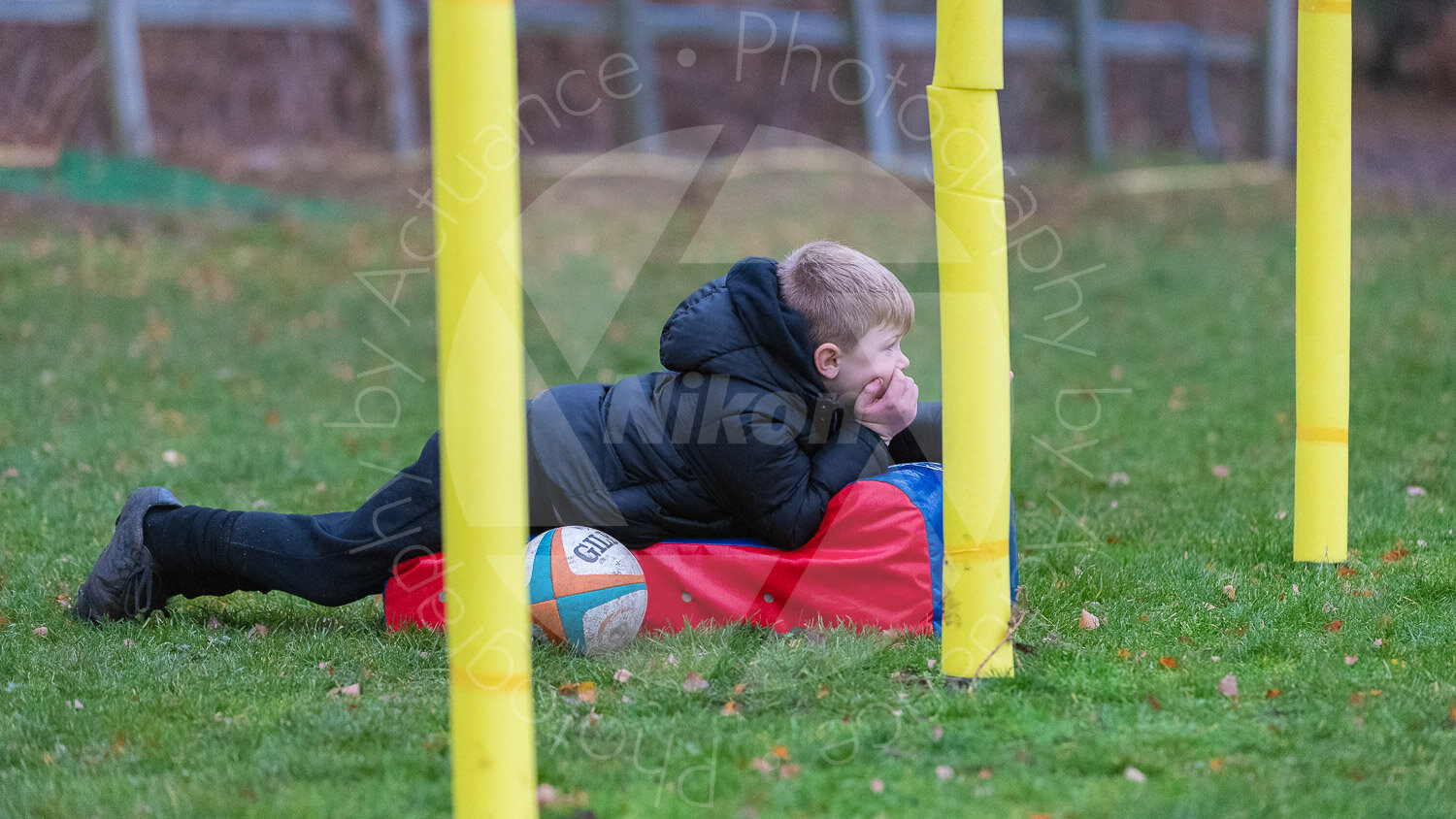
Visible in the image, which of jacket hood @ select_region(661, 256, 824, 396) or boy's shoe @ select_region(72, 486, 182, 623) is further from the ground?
jacket hood @ select_region(661, 256, 824, 396)

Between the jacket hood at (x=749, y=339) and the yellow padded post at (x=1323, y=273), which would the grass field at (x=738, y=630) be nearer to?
the yellow padded post at (x=1323, y=273)

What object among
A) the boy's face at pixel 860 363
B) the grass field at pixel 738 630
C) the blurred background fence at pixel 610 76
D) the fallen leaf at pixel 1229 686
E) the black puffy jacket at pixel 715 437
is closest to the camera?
the grass field at pixel 738 630

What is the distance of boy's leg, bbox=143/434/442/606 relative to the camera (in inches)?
149

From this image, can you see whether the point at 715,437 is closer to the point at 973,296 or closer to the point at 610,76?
the point at 973,296

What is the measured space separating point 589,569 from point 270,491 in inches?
100.0

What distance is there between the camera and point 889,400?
12.5ft

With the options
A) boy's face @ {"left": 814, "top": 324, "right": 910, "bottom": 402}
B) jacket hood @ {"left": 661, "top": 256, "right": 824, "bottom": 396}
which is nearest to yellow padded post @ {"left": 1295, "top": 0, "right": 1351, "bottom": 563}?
boy's face @ {"left": 814, "top": 324, "right": 910, "bottom": 402}

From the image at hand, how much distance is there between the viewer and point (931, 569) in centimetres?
370

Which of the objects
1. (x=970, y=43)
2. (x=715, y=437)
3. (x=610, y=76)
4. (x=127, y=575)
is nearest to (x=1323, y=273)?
(x=970, y=43)

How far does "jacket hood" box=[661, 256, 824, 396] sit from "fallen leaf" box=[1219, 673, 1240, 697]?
4.14ft

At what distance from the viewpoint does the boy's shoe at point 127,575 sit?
12.7 ft

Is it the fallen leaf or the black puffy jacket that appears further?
the black puffy jacket

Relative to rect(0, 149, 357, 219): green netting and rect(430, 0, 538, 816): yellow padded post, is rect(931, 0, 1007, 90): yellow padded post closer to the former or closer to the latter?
rect(430, 0, 538, 816): yellow padded post

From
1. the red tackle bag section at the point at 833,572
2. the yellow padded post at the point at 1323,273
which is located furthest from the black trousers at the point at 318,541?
the yellow padded post at the point at 1323,273
